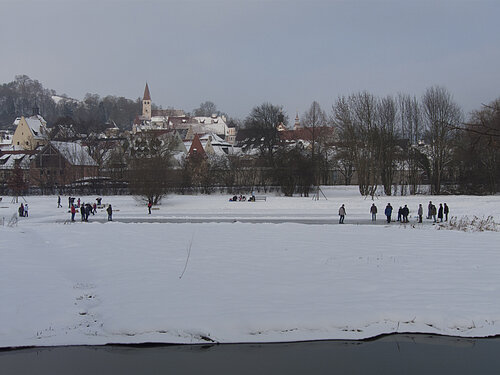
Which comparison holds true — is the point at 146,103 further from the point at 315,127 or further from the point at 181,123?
the point at 315,127

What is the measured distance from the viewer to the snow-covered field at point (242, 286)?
1080cm

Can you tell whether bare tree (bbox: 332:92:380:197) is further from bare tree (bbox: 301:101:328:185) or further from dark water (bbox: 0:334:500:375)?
dark water (bbox: 0:334:500:375)

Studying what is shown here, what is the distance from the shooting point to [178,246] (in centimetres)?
1933

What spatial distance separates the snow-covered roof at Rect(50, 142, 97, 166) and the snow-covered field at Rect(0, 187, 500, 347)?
4916cm

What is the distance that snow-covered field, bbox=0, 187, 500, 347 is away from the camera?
10797mm

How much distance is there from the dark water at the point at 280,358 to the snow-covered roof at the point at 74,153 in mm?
63261

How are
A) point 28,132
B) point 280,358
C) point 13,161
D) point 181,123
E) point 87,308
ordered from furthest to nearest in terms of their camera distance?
point 181,123, point 28,132, point 13,161, point 87,308, point 280,358

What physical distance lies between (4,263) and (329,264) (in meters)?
10.7

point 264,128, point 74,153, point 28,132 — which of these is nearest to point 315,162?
point 264,128

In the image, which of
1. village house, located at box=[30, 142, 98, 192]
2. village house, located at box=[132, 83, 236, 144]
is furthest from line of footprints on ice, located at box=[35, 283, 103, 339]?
village house, located at box=[132, 83, 236, 144]

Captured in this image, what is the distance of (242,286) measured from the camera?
1330cm

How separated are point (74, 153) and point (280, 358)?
6644 cm

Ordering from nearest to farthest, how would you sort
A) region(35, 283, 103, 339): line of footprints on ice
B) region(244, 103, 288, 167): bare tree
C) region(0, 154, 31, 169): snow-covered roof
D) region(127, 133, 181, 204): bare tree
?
region(35, 283, 103, 339): line of footprints on ice, region(127, 133, 181, 204): bare tree, region(244, 103, 288, 167): bare tree, region(0, 154, 31, 169): snow-covered roof

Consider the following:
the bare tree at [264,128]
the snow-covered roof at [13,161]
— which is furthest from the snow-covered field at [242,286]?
the snow-covered roof at [13,161]
